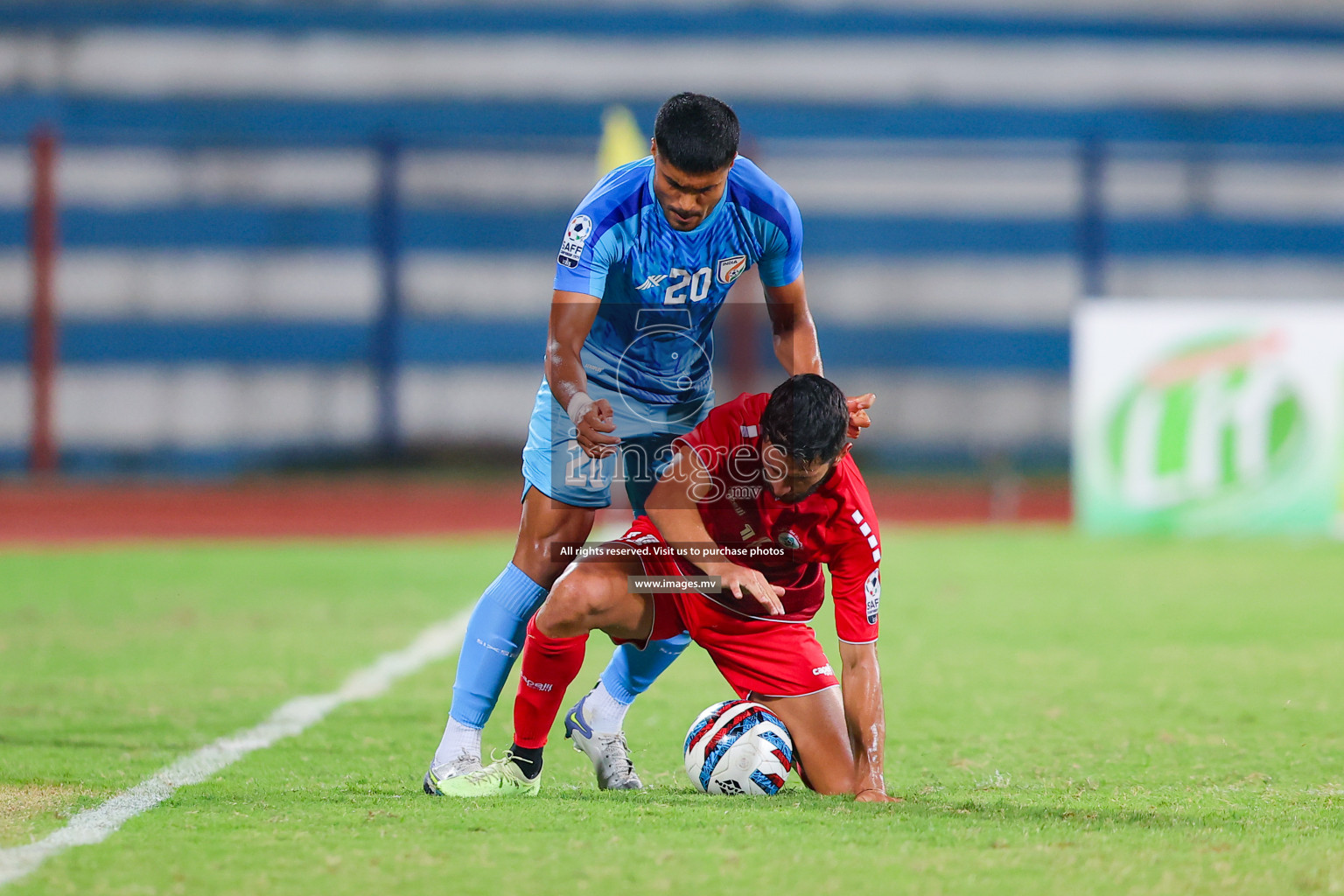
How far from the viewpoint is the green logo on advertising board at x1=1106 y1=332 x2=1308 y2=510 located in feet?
29.9

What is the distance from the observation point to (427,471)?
487 inches

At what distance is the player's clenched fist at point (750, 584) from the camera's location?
3.05 meters

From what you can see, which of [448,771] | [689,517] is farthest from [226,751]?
[689,517]

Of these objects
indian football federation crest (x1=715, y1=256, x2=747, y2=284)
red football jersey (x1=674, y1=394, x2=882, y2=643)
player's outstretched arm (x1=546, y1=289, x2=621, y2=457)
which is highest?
indian football federation crest (x1=715, y1=256, x2=747, y2=284)

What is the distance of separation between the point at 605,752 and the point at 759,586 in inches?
25.1

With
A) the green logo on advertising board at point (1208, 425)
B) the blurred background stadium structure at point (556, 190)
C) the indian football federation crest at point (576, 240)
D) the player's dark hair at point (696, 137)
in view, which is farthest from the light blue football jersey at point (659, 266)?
the blurred background stadium structure at point (556, 190)

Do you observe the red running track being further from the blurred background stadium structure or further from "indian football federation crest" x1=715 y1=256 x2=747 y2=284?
"indian football federation crest" x1=715 y1=256 x2=747 y2=284

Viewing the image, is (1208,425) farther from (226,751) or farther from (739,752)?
(226,751)

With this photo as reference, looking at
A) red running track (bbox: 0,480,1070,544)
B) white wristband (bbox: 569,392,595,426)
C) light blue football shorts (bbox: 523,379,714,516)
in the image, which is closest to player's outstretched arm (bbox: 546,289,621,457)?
white wristband (bbox: 569,392,595,426)

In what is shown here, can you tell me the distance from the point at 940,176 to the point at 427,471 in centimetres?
679

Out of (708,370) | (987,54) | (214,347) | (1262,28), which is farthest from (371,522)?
(1262,28)

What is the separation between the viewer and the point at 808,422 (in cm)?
298

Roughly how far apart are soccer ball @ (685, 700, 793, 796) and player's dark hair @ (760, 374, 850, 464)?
71 cm

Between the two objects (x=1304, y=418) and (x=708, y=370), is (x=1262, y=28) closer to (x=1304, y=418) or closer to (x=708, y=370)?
(x=1304, y=418)
